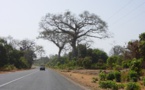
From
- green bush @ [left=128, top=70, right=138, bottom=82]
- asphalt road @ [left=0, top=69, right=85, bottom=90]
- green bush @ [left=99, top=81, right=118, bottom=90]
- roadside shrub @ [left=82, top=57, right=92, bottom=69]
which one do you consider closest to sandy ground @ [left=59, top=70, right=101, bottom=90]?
green bush @ [left=99, top=81, right=118, bottom=90]

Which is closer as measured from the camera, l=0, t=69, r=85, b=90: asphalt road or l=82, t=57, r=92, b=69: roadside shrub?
l=0, t=69, r=85, b=90: asphalt road

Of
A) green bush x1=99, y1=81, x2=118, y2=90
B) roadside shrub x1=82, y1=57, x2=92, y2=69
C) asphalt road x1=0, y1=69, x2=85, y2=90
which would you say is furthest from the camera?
roadside shrub x1=82, y1=57, x2=92, y2=69

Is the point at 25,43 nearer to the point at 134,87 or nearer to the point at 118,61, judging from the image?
the point at 118,61

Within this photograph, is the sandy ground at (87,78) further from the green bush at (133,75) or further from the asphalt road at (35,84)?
the green bush at (133,75)

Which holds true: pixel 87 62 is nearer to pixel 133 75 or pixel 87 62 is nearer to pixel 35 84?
pixel 133 75

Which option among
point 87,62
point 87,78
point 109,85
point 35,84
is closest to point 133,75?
point 109,85

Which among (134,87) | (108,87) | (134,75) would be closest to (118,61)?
(134,75)

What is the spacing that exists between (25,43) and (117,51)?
1640 inches

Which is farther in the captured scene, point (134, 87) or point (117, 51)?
point (117, 51)

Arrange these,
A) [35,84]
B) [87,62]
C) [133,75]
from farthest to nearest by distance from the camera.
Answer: [87,62]
[133,75]
[35,84]

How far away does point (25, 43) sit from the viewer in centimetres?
13850

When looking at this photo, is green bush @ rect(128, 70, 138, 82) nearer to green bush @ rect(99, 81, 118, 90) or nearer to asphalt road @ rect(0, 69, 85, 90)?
green bush @ rect(99, 81, 118, 90)

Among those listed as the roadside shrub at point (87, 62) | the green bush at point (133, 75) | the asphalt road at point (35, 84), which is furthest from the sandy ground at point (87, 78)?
the roadside shrub at point (87, 62)

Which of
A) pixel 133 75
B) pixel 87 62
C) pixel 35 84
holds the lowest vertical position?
pixel 35 84
